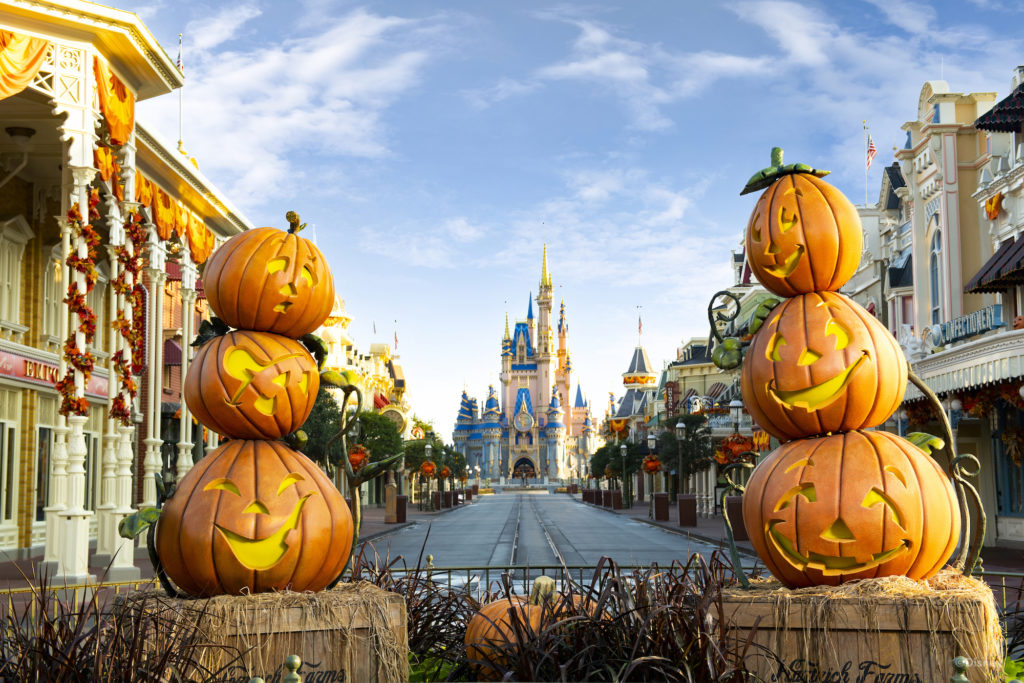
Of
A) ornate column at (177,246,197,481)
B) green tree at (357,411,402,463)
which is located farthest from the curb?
green tree at (357,411,402,463)

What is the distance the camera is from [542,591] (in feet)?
20.4

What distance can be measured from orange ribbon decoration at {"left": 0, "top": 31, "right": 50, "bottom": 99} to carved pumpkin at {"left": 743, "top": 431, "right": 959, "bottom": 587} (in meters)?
14.0

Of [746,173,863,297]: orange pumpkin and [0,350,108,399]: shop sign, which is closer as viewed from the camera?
[746,173,863,297]: orange pumpkin

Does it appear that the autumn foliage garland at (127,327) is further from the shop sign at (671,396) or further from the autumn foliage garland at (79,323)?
the shop sign at (671,396)

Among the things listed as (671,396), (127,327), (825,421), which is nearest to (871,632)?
(825,421)

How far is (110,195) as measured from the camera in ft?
58.1

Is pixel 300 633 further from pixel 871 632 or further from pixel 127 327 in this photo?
pixel 127 327

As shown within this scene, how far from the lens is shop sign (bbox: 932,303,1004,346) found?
77.5 ft

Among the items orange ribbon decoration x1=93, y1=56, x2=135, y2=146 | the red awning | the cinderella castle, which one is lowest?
the cinderella castle

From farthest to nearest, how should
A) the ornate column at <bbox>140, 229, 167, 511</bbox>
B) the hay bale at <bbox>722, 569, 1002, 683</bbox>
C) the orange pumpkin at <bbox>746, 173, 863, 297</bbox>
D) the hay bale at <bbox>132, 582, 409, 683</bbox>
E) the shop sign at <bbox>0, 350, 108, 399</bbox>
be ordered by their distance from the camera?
the shop sign at <bbox>0, 350, 108, 399</bbox> → the ornate column at <bbox>140, 229, 167, 511</bbox> → the orange pumpkin at <bbox>746, 173, 863, 297</bbox> → the hay bale at <bbox>132, 582, 409, 683</bbox> → the hay bale at <bbox>722, 569, 1002, 683</bbox>

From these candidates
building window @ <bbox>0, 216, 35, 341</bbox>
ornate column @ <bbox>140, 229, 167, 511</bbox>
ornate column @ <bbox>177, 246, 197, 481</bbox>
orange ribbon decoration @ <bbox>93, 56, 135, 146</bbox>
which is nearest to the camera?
orange ribbon decoration @ <bbox>93, 56, 135, 146</bbox>

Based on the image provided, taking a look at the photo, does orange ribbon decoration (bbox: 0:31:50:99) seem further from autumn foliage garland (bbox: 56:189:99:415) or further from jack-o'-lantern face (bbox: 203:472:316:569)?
jack-o'-lantern face (bbox: 203:472:316:569)

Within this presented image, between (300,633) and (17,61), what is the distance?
526 inches

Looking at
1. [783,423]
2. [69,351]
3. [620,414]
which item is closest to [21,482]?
[69,351]
